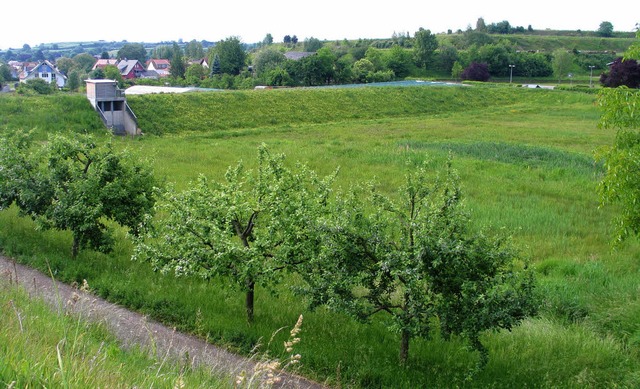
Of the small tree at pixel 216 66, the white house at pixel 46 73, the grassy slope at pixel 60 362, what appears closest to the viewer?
the grassy slope at pixel 60 362

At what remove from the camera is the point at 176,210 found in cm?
1158

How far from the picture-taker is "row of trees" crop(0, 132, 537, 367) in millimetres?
9281

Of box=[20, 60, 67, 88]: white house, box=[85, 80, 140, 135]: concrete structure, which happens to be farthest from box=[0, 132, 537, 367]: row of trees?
box=[20, 60, 67, 88]: white house

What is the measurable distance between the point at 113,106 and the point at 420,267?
3957 cm

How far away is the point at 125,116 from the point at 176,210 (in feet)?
116

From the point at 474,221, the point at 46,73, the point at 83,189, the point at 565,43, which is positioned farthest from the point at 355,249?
the point at 565,43

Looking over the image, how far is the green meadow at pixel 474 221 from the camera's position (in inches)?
401

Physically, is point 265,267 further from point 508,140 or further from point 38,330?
point 508,140

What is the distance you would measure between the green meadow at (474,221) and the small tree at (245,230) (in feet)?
2.15

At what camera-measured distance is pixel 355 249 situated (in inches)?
393

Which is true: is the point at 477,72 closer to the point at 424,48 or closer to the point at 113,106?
the point at 424,48

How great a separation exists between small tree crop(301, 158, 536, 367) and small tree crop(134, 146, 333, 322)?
629 millimetres

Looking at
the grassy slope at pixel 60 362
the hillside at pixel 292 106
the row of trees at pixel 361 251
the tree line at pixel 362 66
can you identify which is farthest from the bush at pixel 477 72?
the grassy slope at pixel 60 362

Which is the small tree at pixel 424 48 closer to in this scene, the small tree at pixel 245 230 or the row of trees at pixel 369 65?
the row of trees at pixel 369 65
